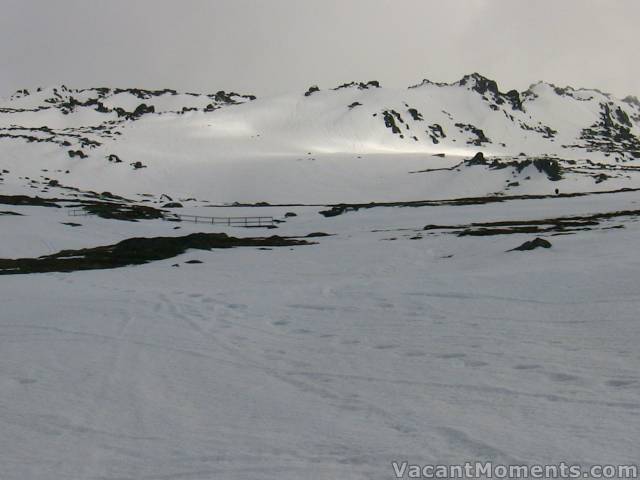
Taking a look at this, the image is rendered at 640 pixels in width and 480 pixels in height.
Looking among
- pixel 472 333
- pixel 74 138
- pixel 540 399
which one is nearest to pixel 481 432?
pixel 540 399

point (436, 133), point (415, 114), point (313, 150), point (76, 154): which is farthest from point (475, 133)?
point (76, 154)

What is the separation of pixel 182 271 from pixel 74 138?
115906 millimetres

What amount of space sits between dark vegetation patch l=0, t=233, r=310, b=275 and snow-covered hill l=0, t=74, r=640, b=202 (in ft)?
178

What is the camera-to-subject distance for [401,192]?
85.4 meters

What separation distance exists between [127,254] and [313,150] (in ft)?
355

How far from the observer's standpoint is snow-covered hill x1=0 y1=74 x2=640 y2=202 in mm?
89438

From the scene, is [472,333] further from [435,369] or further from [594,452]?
[594,452]

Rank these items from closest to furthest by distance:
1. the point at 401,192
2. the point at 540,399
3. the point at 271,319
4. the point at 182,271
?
the point at 540,399 < the point at 271,319 < the point at 182,271 < the point at 401,192

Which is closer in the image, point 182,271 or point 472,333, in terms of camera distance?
point 472,333

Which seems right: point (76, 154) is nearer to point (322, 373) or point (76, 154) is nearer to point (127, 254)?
point (127, 254)

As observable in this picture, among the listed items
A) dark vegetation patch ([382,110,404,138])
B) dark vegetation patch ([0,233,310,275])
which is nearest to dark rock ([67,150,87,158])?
dark vegetation patch ([0,233,310,275])

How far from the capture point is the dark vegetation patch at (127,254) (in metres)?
23.5

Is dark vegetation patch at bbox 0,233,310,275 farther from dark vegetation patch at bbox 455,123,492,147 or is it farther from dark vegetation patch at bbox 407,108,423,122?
dark vegetation patch at bbox 407,108,423,122

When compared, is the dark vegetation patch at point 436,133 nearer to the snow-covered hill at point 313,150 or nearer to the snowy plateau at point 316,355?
the snow-covered hill at point 313,150
